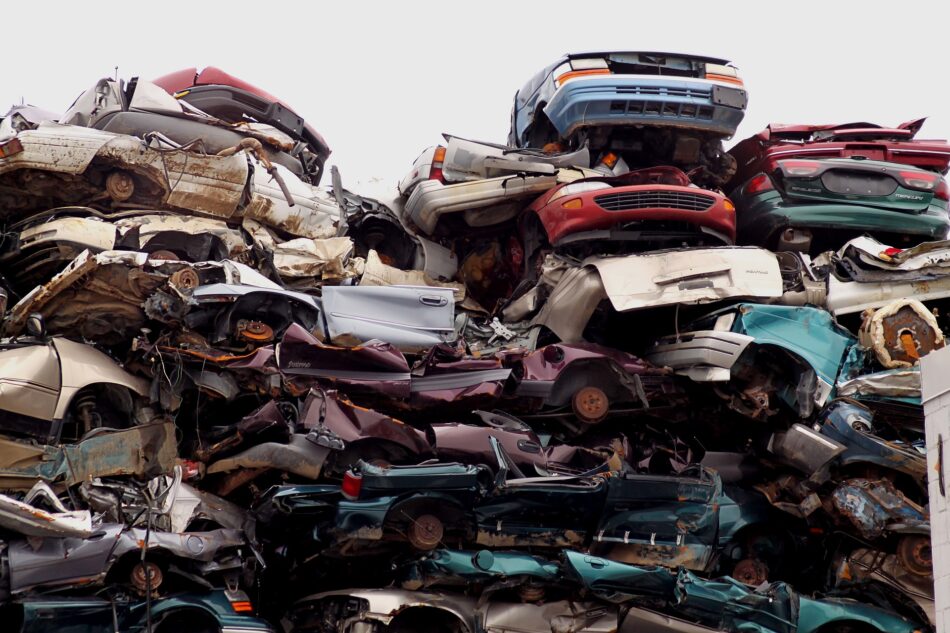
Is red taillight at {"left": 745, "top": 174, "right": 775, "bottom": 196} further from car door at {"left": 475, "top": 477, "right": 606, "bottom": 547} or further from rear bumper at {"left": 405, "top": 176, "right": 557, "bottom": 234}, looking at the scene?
car door at {"left": 475, "top": 477, "right": 606, "bottom": 547}

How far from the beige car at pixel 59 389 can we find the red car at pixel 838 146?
929cm

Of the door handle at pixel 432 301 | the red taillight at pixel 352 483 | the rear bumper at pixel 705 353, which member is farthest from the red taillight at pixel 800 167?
the red taillight at pixel 352 483

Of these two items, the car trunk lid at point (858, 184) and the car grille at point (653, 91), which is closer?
the car grille at point (653, 91)

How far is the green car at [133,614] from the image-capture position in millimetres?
10438

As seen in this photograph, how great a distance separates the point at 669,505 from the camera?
41.2 ft

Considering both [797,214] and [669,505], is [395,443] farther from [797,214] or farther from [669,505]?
[797,214]

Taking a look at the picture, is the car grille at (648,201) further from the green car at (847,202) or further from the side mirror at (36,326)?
the side mirror at (36,326)

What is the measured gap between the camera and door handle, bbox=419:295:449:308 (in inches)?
575

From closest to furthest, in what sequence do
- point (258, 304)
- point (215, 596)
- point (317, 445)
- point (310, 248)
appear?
point (215, 596) < point (317, 445) < point (258, 304) < point (310, 248)

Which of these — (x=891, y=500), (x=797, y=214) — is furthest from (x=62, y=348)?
(x=797, y=214)

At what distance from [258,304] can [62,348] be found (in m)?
2.07

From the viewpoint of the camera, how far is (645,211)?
15133 mm

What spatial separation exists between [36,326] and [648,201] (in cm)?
716

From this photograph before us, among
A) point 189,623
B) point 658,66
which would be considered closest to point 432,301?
point 189,623
